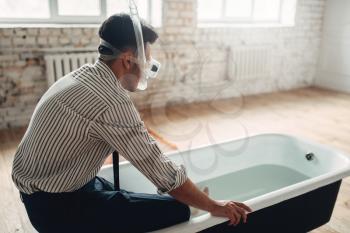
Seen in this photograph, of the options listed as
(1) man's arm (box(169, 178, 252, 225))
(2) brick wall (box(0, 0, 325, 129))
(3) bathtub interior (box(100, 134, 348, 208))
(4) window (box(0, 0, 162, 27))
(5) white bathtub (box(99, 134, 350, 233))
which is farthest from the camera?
(4) window (box(0, 0, 162, 27))

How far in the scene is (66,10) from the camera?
3.43 m

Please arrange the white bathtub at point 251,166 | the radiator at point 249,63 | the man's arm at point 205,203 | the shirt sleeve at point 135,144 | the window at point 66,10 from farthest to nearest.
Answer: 1. the radiator at point 249,63
2. the window at point 66,10
3. the white bathtub at point 251,166
4. the man's arm at point 205,203
5. the shirt sleeve at point 135,144

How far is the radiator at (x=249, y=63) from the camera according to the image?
426 centimetres

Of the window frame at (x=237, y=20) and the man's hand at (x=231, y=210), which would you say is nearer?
the man's hand at (x=231, y=210)

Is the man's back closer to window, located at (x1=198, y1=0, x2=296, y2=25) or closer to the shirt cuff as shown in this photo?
the shirt cuff

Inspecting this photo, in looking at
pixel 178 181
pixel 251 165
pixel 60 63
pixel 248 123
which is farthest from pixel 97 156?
pixel 248 123

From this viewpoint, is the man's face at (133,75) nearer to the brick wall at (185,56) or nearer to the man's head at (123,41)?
the man's head at (123,41)

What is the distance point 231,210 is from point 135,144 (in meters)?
0.44

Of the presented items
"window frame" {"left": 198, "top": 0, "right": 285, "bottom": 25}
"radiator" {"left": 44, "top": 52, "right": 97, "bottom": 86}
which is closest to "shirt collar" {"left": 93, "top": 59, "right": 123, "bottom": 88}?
"radiator" {"left": 44, "top": 52, "right": 97, "bottom": 86}

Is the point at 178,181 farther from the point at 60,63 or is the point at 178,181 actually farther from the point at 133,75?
the point at 60,63

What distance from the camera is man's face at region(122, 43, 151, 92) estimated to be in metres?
1.19

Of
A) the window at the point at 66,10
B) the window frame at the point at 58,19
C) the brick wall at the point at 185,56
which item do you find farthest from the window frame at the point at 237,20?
the window frame at the point at 58,19

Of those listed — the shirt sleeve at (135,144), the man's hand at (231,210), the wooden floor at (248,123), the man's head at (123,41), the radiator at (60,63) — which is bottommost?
the wooden floor at (248,123)

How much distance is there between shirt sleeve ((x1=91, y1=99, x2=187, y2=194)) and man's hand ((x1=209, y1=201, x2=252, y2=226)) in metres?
0.18
